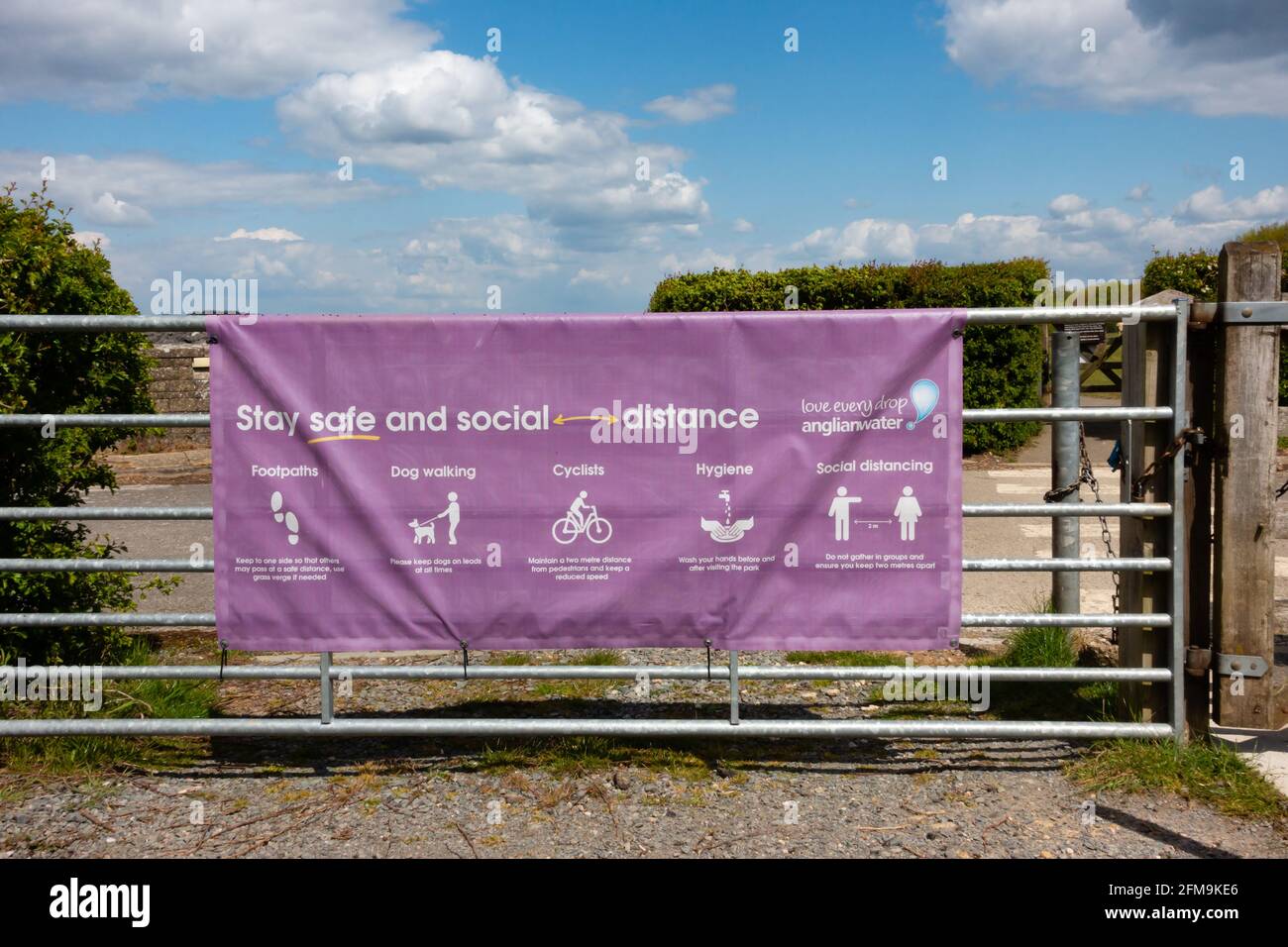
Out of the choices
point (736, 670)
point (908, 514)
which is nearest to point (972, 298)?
point (908, 514)

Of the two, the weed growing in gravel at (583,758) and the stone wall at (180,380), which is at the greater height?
the stone wall at (180,380)

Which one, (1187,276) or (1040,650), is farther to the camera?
(1187,276)

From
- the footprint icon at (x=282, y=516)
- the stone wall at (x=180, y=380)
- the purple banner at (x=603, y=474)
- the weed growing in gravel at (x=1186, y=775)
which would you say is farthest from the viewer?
the stone wall at (x=180, y=380)

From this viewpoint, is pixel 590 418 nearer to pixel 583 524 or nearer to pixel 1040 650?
pixel 583 524

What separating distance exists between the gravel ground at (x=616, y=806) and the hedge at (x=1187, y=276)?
13.8 m

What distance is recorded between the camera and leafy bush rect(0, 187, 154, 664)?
5.58 m

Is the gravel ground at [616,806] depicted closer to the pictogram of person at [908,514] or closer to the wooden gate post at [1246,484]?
the wooden gate post at [1246,484]

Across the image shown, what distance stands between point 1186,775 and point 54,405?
19.6ft

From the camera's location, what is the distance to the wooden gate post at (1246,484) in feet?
15.5

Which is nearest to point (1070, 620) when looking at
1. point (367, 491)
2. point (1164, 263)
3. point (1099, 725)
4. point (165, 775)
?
point (1099, 725)

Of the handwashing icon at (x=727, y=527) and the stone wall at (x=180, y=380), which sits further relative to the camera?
the stone wall at (x=180, y=380)

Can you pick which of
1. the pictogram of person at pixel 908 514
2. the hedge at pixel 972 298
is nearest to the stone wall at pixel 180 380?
the hedge at pixel 972 298

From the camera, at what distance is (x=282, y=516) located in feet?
15.6

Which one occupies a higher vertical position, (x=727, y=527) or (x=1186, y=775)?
(x=727, y=527)
